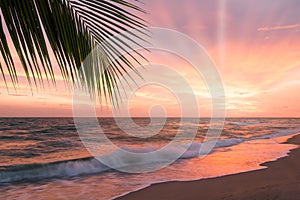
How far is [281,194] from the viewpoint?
22.3ft

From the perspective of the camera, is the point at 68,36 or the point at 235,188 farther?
the point at 235,188

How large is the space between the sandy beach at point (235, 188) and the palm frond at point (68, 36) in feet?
21.9

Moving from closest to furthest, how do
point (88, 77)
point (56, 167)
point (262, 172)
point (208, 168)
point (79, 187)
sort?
point (88, 77) < point (79, 187) < point (262, 172) < point (208, 168) < point (56, 167)

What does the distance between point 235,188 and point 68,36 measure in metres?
7.68

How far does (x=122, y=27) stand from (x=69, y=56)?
179 millimetres

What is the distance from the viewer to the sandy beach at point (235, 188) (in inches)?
277

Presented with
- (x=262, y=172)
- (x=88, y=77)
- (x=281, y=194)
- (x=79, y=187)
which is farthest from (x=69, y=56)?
(x=262, y=172)

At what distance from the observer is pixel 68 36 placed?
86 centimetres

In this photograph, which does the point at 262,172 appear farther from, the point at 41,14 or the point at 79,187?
the point at 41,14

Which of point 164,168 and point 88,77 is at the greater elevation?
point 88,77

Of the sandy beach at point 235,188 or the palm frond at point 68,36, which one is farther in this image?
the sandy beach at point 235,188

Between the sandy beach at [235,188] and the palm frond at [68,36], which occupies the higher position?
the palm frond at [68,36]

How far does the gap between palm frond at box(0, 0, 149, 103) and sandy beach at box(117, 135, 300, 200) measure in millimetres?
6667

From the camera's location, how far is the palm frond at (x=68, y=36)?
789mm
